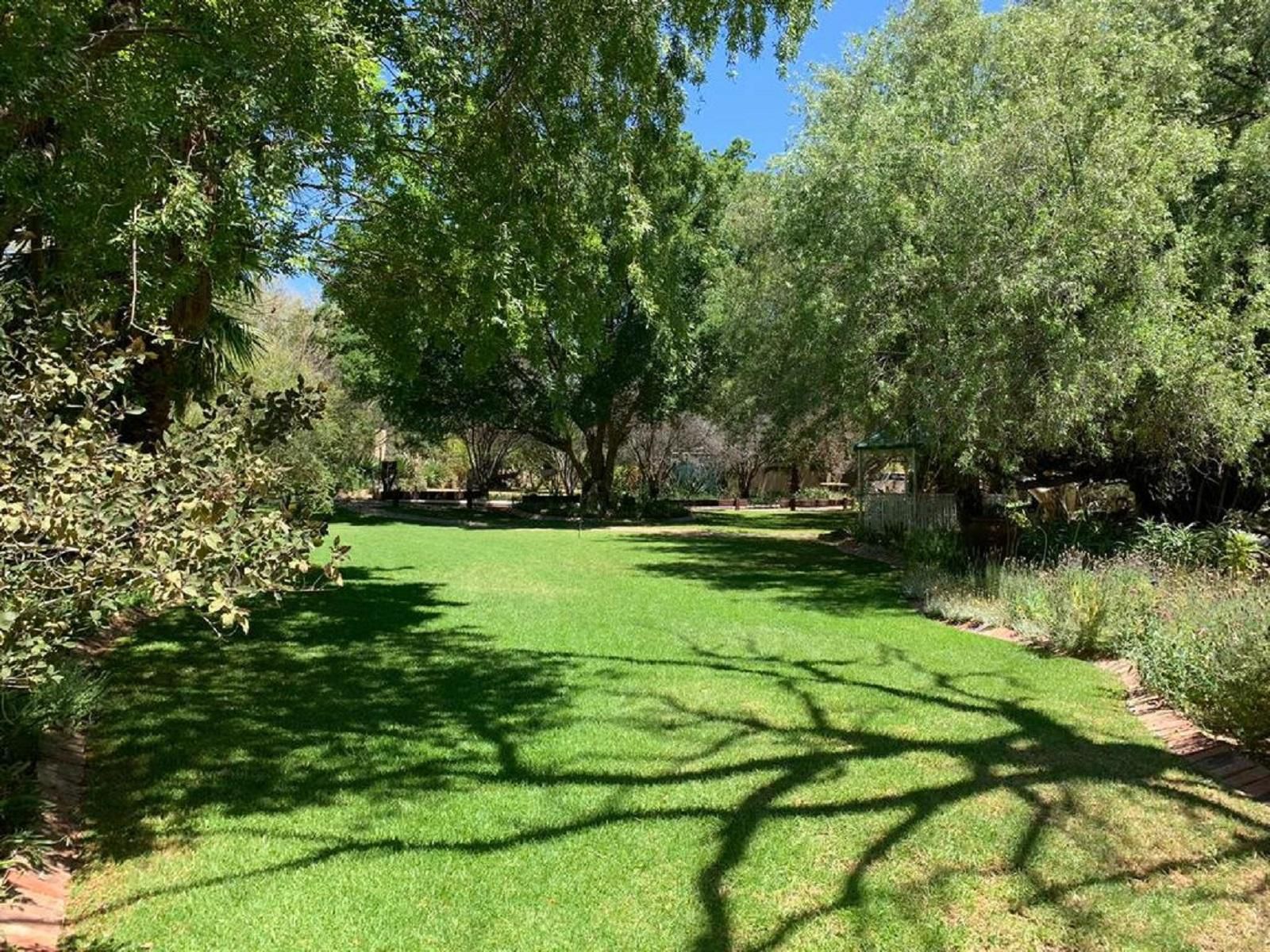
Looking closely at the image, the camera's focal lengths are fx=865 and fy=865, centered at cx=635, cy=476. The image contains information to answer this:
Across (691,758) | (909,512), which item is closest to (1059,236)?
(691,758)

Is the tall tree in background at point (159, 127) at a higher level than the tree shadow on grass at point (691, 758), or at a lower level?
higher

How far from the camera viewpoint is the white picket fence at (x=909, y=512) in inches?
715

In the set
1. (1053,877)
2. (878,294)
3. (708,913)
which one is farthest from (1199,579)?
(708,913)

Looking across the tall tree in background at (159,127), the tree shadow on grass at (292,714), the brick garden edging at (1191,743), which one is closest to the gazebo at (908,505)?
the brick garden edging at (1191,743)

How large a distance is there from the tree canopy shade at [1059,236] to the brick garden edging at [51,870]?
893 cm

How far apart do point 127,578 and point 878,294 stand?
10.0 m

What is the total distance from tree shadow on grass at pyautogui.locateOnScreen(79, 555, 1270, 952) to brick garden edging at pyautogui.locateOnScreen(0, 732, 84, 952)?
0.17 metres

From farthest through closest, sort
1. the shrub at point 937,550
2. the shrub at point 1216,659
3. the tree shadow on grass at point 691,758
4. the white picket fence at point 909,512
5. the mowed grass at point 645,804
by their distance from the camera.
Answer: the white picket fence at point 909,512 → the shrub at point 937,550 → the shrub at point 1216,659 → the tree shadow on grass at point 691,758 → the mowed grass at point 645,804

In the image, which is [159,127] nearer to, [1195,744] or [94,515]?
[94,515]

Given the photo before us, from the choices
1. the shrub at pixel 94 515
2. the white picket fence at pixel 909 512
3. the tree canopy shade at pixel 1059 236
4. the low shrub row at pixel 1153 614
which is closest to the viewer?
the shrub at pixel 94 515

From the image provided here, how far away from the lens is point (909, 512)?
19.2 meters

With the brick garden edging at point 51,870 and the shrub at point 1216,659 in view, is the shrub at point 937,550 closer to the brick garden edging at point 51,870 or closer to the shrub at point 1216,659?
the shrub at point 1216,659

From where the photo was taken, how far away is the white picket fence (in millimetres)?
18156

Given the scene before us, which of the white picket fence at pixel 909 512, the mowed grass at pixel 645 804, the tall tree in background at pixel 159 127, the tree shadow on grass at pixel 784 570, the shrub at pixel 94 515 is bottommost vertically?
the mowed grass at pixel 645 804
